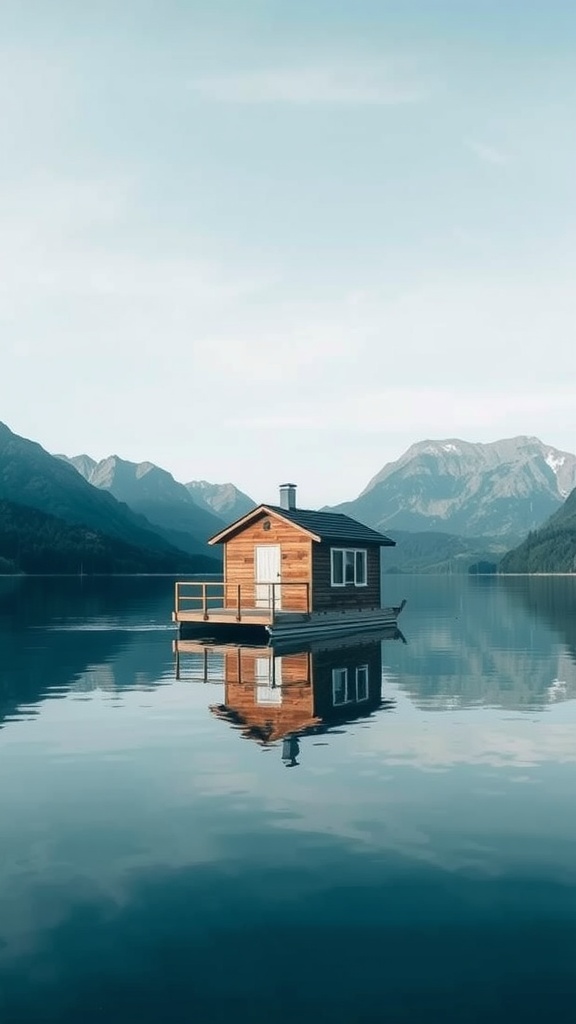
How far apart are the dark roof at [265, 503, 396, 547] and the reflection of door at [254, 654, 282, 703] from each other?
1152 cm

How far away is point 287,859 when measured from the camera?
43.0 ft

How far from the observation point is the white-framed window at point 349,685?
29.4 metres

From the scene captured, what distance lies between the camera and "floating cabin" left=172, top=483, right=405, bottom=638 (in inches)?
1996

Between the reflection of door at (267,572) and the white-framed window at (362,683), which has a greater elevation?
the reflection of door at (267,572)

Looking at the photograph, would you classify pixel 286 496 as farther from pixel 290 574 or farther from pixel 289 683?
pixel 289 683

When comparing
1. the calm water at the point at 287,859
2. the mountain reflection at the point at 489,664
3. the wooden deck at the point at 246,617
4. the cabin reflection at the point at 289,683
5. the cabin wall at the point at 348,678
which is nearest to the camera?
A: the calm water at the point at 287,859

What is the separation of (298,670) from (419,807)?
20.2m

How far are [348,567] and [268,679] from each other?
22.6m

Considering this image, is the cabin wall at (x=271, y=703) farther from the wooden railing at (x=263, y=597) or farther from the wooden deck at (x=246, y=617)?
the wooden railing at (x=263, y=597)

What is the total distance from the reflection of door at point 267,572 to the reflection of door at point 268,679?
1091 cm

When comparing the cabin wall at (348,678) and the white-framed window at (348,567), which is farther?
the white-framed window at (348,567)

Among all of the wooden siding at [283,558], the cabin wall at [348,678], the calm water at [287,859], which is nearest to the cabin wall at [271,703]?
the calm water at [287,859]

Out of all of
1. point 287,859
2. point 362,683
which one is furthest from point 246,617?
point 287,859

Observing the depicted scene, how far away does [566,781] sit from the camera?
18078mm
